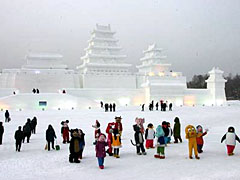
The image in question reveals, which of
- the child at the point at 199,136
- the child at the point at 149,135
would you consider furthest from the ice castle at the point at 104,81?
the child at the point at 199,136

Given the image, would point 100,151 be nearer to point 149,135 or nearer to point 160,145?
point 160,145

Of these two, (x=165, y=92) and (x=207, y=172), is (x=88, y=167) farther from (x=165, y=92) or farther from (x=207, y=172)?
(x=165, y=92)

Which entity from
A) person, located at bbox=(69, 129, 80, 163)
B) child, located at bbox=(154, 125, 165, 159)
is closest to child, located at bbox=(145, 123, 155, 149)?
child, located at bbox=(154, 125, 165, 159)

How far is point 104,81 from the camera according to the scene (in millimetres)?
49188

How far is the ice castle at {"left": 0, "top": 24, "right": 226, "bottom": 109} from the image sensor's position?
44.8 meters

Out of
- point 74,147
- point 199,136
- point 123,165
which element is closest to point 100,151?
point 123,165

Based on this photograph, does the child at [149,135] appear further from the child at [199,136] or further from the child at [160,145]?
the child at [199,136]

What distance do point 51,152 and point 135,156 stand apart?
130 inches

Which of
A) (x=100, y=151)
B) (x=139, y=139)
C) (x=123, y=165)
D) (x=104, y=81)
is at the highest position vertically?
(x=104, y=81)

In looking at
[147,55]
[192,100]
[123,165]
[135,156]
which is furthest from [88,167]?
[147,55]

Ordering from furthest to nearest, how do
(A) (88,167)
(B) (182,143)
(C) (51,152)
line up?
(B) (182,143)
(C) (51,152)
(A) (88,167)

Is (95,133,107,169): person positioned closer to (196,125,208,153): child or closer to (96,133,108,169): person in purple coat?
(96,133,108,169): person in purple coat

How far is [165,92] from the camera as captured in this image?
44.8m

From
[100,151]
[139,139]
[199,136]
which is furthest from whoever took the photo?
[199,136]
